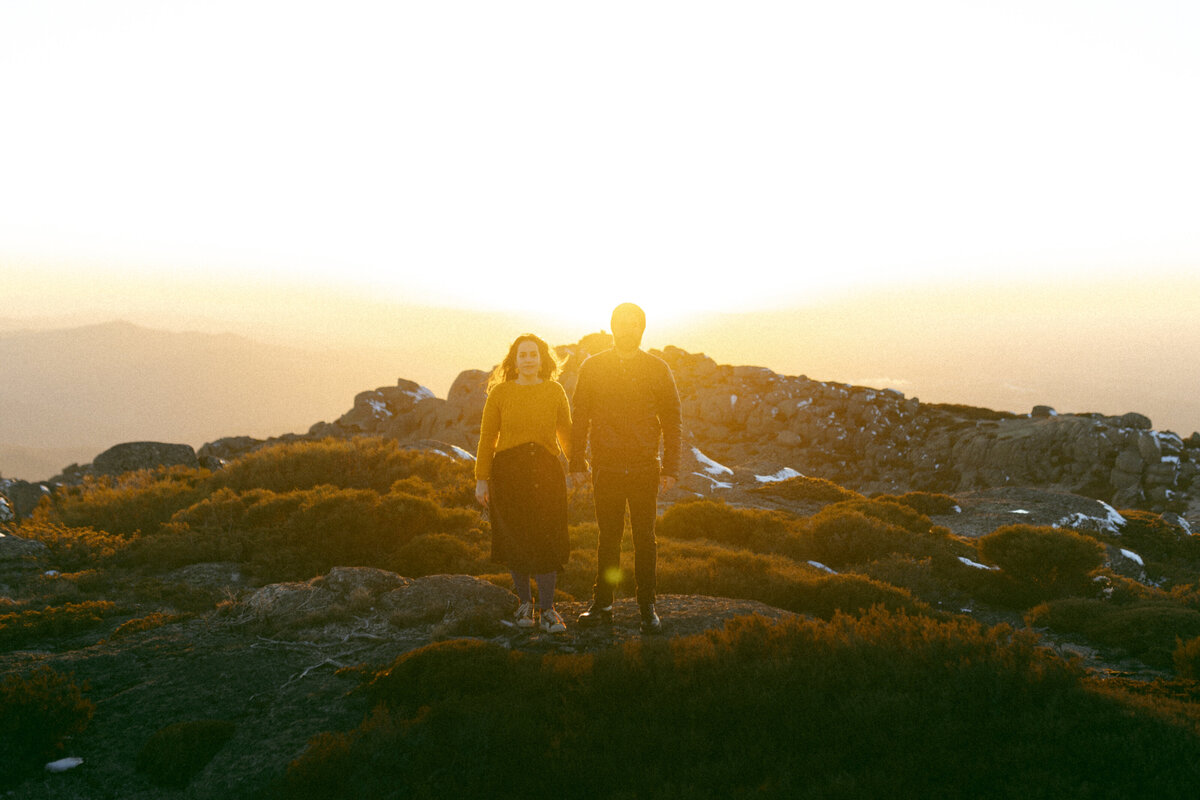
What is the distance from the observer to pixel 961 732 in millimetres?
4383

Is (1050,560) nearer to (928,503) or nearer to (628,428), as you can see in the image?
(628,428)

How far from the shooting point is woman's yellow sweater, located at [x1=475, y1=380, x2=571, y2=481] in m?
6.75

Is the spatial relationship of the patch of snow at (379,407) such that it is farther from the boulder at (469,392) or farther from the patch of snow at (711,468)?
the patch of snow at (711,468)

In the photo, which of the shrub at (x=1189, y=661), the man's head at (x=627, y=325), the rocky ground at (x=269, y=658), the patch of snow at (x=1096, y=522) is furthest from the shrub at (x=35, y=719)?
the patch of snow at (x=1096, y=522)

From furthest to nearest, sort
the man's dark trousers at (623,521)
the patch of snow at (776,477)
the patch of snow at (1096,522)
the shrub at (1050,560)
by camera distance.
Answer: the patch of snow at (776,477), the patch of snow at (1096,522), the shrub at (1050,560), the man's dark trousers at (623,521)

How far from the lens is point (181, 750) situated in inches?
185

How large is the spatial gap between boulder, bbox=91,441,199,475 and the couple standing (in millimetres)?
19113

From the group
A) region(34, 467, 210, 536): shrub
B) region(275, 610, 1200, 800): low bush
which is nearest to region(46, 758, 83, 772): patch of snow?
region(275, 610, 1200, 800): low bush

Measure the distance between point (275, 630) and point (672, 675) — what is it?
4434mm

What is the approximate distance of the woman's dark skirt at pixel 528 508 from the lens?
6.74 metres

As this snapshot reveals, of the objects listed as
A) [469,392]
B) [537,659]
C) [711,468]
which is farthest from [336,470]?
[469,392]

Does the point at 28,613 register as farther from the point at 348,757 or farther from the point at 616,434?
the point at 616,434

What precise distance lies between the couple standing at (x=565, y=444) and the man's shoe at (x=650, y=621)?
23 millimetres

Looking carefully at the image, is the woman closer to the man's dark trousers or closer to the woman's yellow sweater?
the woman's yellow sweater
